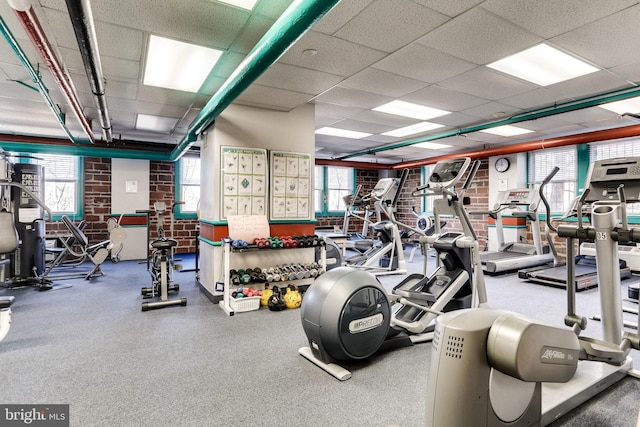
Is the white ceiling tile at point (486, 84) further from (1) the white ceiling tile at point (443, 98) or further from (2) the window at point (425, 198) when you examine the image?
(2) the window at point (425, 198)

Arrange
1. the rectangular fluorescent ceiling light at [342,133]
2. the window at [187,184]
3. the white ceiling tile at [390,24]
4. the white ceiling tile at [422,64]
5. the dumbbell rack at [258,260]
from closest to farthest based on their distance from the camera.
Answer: the white ceiling tile at [390,24] < the white ceiling tile at [422,64] < the dumbbell rack at [258,260] < the rectangular fluorescent ceiling light at [342,133] < the window at [187,184]

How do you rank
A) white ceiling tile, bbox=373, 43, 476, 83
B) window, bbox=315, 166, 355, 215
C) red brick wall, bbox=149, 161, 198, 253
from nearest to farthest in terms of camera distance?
white ceiling tile, bbox=373, 43, 476, 83, red brick wall, bbox=149, 161, 198, 253, window, bbox=315, 166, 355, 215

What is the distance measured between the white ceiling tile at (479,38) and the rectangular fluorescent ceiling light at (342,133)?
11.2 feet

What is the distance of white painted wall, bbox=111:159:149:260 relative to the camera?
763cm

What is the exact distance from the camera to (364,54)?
3.31 meters

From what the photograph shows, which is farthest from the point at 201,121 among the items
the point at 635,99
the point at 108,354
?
the point at 635,99

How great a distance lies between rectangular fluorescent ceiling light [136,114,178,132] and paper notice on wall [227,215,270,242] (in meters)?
2.59

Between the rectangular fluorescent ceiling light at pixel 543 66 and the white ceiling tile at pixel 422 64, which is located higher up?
the rectangular fluorescent ceiling light at pixel 543 66

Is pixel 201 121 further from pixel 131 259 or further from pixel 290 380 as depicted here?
pixel 131 259

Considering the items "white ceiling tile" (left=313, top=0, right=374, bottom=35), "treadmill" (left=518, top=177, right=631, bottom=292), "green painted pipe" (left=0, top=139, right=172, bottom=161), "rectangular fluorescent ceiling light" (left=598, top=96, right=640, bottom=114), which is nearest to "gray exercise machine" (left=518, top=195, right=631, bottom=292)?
"treadmill" (left=518, top=177, right=631, bottom=292)

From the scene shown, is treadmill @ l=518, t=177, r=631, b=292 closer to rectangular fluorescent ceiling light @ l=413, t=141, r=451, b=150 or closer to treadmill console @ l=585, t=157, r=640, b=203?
treadmill console @ l=585, t=157, r=640, b=203

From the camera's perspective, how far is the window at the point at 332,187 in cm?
1027

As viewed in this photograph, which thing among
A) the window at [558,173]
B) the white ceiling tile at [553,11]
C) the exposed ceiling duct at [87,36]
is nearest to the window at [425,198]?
the window at [558,173]
